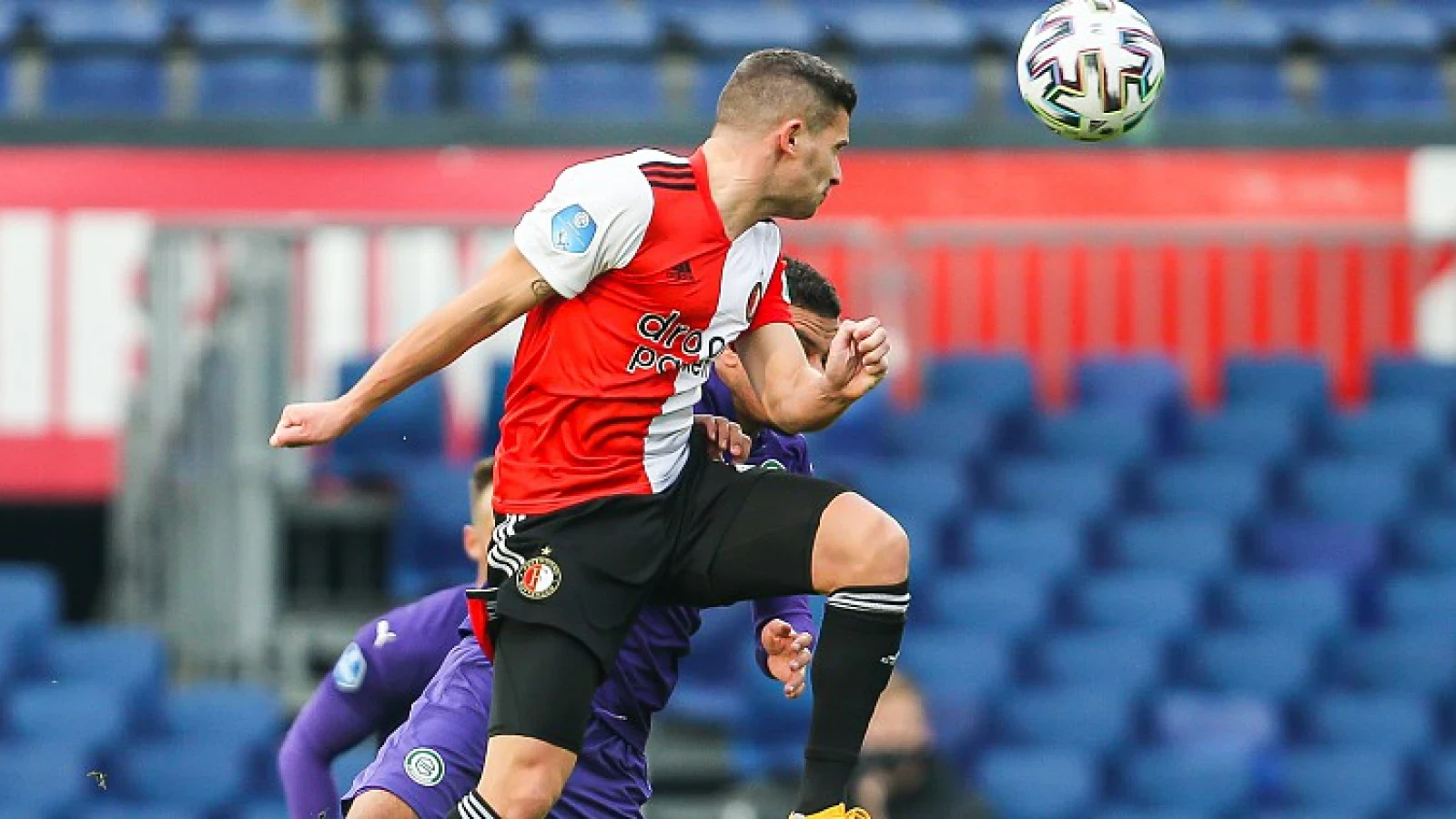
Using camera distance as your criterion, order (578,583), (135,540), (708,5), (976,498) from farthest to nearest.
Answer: (708,5) → (976,498) → (135,540) → (578,583)

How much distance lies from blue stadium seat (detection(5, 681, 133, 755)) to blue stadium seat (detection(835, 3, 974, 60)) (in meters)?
5.32

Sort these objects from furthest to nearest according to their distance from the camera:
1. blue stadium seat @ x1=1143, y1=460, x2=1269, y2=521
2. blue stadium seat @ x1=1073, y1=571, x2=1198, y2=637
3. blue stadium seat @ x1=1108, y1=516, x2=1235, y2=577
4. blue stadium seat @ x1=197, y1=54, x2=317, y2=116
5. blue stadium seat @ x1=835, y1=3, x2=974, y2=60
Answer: blue stadium seat @ x1=835, y1=3, x2=974, y2=60 < blue stadium seat @ x1=197, y1=54, x2=317, y2=116 < blue stadium seat @ x1=1143, y1=460, x2=1269, y2=521 < blue stadium seat @ x1=1108, y1=516, x2=1235, y2=577 < blue stadium seat @ x1=1073, y1=571, x2=1198, y2=637

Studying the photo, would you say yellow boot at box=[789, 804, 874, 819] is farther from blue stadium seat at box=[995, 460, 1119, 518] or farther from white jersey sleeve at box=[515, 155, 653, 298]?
blue stadium seat at box=[995, 460, 1119, 518]

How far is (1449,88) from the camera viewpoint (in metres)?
14.5

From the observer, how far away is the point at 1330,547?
12.5 m

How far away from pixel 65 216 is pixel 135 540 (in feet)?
6.28

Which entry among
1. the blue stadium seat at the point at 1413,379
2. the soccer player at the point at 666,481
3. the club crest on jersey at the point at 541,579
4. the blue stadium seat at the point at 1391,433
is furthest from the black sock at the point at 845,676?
the blue stadium seat at the point at 1413,379

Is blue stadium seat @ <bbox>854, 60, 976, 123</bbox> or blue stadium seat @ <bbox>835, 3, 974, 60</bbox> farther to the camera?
blue stadium seat @ <bbox>835, 3, 974, 60</bbox>

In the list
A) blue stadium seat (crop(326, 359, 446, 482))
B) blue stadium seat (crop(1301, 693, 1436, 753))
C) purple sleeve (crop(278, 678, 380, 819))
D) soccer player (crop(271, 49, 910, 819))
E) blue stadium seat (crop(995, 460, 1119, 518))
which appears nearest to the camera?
soccer player (crop(271, 49, 910, 819))

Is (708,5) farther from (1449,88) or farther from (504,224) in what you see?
(1449,88)

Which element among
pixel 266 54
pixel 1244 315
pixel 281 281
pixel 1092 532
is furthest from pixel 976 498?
pixel 266 54

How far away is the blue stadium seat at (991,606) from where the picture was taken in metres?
11.8

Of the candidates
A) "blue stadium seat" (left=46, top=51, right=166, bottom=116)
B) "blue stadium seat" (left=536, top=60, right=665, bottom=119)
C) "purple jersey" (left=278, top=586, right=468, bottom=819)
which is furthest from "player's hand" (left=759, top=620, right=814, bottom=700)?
"blue stadium seat" (left=46, top=51, right=166, bottom=116)

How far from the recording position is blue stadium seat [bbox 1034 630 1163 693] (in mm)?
11664
